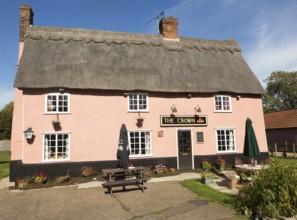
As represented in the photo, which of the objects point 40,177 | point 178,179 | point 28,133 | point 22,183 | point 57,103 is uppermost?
point 57,103

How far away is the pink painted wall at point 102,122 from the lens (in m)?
14.4

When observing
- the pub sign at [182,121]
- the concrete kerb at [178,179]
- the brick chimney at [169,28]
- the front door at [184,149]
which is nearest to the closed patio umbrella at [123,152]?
the concrete kerb at [178,179]

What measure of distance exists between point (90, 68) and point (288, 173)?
→ 39.8 ft

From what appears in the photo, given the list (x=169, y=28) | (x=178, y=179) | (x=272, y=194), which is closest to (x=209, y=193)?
(x=178, y=179)

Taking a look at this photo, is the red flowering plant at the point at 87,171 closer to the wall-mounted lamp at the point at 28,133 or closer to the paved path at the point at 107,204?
the paved path at the point at 107,204

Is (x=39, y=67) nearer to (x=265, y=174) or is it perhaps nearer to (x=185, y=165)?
(x=185, y=165)

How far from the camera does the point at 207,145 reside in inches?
657

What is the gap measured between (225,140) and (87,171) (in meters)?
9.10

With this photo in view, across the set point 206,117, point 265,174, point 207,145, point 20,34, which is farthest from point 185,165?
point 20,34

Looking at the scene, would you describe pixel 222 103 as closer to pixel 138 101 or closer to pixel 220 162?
pixel 220 162

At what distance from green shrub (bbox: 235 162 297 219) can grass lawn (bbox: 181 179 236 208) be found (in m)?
0.71

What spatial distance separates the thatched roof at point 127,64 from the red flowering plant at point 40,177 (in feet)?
15.7

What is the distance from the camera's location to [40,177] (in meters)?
13.4

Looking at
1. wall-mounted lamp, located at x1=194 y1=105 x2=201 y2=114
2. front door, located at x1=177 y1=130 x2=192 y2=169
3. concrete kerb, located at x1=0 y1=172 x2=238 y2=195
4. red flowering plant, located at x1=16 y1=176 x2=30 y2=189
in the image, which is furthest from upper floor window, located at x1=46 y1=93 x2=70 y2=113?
wall-mounted lamp, located at x1=194 y1=105 x2=201 y2=114
